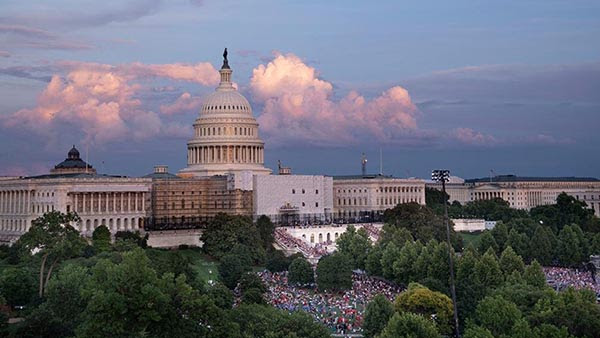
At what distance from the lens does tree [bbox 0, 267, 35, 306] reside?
83.7m

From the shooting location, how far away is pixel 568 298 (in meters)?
70.7

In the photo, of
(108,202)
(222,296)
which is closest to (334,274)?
(222,296)

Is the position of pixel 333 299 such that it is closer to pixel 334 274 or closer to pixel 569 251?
pixel 334 274

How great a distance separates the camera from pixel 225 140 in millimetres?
167500

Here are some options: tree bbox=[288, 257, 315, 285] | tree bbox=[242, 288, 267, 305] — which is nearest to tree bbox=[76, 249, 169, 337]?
tree bbox=[242, 288, 267, 305]

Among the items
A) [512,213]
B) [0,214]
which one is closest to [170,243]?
[0,214]

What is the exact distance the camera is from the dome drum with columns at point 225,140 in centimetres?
16725

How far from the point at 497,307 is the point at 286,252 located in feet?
211

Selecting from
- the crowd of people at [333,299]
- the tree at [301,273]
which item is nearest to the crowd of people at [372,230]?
the crowd of people at [333,299]

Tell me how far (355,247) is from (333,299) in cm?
2414

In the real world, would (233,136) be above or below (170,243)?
above

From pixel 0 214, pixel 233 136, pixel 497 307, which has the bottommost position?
pixel 497 307

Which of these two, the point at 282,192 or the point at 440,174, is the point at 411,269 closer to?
the point at 440,174

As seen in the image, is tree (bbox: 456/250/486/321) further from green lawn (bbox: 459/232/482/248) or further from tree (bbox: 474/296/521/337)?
green lawn (bbox: 459/232/482/248)
